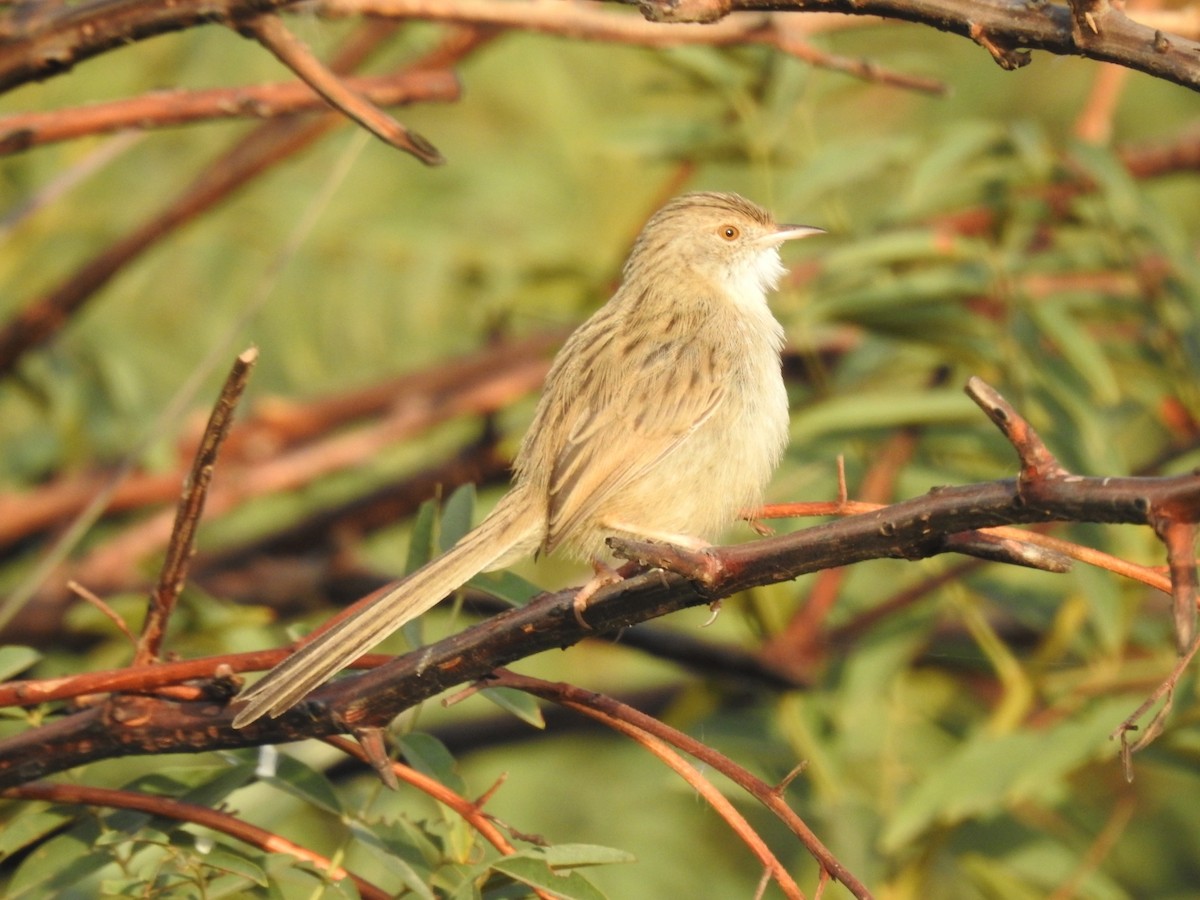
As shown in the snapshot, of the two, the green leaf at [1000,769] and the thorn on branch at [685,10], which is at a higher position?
the thorn on branch at [685,10]

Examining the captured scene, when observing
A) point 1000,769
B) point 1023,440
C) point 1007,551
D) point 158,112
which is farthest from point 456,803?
point 1000,769

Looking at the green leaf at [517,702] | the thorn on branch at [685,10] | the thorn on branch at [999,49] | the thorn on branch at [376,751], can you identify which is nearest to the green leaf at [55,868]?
the thorn on branch at [376,751]

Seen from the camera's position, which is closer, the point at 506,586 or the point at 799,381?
the point at 506,586

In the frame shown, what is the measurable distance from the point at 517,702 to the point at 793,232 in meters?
2.66

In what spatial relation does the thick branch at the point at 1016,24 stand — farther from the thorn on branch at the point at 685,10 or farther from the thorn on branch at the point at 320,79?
the thorn on branch at the point at 320,79

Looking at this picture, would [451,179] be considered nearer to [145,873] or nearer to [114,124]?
[114,124]

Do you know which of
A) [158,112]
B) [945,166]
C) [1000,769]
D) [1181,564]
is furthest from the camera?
[945,166]

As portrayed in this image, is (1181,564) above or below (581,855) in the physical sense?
above

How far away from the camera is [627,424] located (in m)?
3.77

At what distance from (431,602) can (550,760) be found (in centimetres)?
380

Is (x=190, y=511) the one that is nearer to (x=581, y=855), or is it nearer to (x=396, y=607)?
(x=396, y=607)

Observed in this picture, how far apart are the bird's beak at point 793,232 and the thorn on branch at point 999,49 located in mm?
2451

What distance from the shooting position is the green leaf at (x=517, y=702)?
261cm

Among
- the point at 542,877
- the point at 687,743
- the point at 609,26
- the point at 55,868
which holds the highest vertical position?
the point at 609,26
